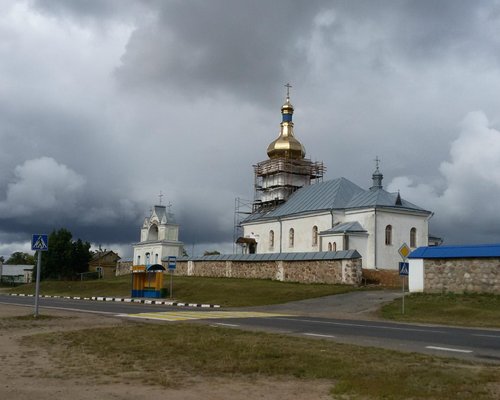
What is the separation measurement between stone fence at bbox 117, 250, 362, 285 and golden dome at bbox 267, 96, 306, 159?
51.3ft

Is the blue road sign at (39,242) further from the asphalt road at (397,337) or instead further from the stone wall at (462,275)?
the stone wall at (462,275)

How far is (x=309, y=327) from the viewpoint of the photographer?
15.6 meters

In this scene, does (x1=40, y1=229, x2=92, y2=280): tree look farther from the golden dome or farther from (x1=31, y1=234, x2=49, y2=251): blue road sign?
(x1=31, y1=234, x2=49, y2=251): blue road sign

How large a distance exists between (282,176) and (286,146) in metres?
3.49

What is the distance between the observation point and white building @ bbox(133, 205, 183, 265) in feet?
200

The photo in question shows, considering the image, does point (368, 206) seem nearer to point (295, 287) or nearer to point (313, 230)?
point (313, 230)

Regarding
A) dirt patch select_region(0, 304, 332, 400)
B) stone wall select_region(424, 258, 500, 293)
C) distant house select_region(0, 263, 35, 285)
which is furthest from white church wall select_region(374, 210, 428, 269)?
distant house select_region(0, 263, 35, 285)

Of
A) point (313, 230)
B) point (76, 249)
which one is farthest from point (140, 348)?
point (76, 249)

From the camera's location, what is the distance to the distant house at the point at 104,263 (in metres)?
74.8

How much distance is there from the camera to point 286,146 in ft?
191

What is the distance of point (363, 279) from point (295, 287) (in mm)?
5048

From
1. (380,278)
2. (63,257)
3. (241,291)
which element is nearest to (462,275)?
(380,278)

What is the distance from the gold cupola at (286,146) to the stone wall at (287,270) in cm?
1579

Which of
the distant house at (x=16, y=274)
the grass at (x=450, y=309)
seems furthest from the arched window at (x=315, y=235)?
the distant house at (x=16, y=274)
